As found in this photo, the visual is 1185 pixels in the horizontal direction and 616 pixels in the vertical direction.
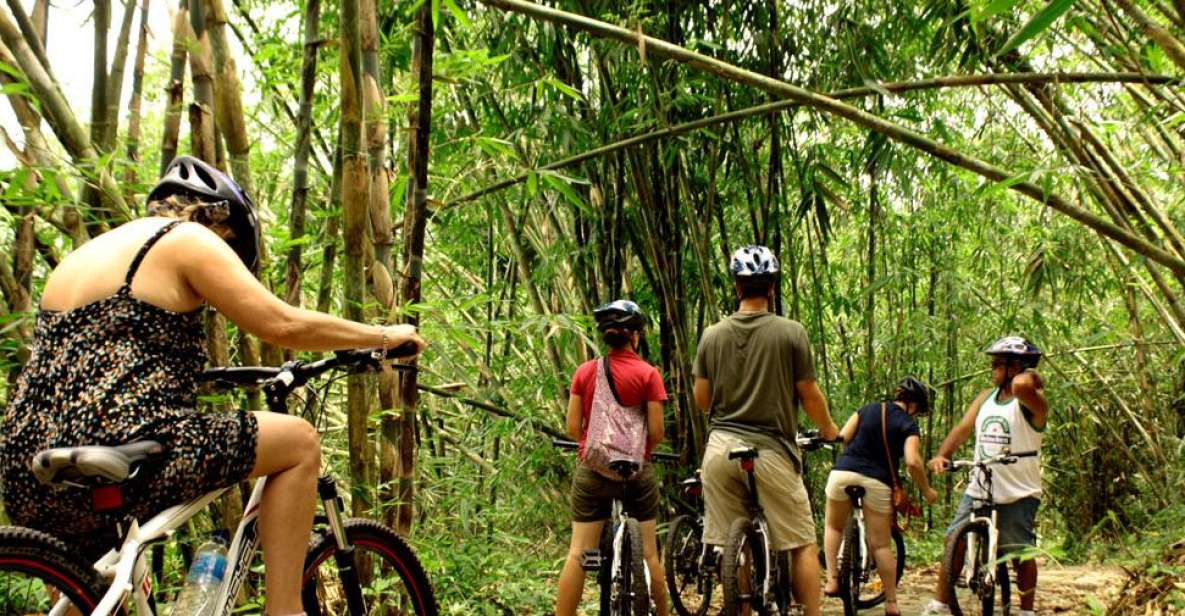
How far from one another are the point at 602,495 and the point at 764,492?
0.60 metres

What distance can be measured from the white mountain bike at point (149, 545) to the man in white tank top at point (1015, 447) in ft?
10.1

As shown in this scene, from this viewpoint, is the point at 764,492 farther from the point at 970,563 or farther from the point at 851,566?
the point at 851,566

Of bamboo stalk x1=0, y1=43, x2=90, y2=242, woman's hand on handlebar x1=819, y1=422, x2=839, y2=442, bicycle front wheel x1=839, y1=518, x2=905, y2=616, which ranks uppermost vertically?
bamboo stalk x1=0, y1=43, x2=90, y2=242

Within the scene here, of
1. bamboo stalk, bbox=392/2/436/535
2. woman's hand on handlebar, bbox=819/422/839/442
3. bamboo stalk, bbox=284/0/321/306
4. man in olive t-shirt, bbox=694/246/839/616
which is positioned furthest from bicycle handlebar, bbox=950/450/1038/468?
bamboo stalk, bbox=284/0/321/306

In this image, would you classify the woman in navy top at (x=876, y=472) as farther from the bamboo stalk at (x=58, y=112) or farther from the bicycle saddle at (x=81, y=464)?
the bicycle saddle at (x=81, y=464)

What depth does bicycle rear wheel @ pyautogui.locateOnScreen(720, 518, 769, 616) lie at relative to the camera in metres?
3.99

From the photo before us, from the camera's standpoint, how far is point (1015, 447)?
16.1 feet

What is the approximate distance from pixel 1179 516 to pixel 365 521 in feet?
20.0

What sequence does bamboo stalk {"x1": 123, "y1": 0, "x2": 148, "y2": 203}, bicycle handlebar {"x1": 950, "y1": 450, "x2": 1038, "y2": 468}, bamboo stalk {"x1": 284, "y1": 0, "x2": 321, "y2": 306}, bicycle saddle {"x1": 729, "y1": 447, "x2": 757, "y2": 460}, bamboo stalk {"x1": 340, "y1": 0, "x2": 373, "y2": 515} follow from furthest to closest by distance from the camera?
bicycle handlebar {"x1": 950, "y1": 450, "x2": 1038, "y2": 468} < bicycle saddle {"x1": 729, "y1": 447, "x2": 757, "y2": 460} < bamboo stalk {"x1": 123, "y1": 0, "x2": 148, "y2": 203} < bamboo stalk {"x1": 284, "y1": 0, "x2": 321, "y2": 306} < bamboo stalk {"x1": 340, "y1": 0, "x2": 373, "y2": 515}

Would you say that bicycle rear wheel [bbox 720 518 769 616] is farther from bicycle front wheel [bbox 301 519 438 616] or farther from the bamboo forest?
bicycle front wheel [bbox 301 519 438 616]

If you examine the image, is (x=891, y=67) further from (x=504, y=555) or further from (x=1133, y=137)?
(x=1133, y=137)

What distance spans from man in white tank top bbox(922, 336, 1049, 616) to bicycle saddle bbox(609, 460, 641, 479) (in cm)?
168

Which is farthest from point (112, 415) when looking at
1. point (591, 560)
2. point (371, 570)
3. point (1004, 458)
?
point (1004, 458)

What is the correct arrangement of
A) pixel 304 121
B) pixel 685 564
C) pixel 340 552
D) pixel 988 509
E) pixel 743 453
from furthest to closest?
pixel 685 564
pixel 988 509
pixel 743 453
pixel 304 121
pixel 340 552
